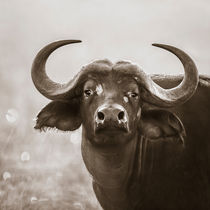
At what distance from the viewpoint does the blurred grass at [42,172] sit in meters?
9.29

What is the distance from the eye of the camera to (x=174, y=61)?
11.2 meters

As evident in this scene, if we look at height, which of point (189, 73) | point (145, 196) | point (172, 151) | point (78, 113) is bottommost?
point (145, 196)

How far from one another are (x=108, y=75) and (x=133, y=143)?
71 centimetres

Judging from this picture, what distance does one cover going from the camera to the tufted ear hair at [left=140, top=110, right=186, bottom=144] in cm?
435

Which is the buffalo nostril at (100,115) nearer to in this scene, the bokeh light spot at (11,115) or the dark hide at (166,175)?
the dark hide at (166,175)

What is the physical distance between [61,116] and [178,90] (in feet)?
3.53

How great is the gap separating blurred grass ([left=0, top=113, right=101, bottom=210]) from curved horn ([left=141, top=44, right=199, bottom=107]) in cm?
529

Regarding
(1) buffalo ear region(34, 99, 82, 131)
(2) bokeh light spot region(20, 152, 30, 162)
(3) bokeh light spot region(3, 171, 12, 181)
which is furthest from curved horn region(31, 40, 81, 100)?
(2) bokeh light spot region(20, 152, 30, 162)

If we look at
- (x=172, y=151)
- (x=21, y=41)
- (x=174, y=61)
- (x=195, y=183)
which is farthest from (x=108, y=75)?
(x=21, y=41)

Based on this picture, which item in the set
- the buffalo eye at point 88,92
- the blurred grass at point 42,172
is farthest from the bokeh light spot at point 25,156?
the buffalo eye at point 88,92

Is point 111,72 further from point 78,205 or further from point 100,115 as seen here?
point 78,205

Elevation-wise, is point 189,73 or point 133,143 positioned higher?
point 189,73

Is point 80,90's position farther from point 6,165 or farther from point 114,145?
point 6,165

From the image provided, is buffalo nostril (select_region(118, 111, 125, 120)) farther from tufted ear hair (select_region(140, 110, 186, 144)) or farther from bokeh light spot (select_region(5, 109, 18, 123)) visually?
bokeh light spot (select_region(5, 109, 18, 123))
